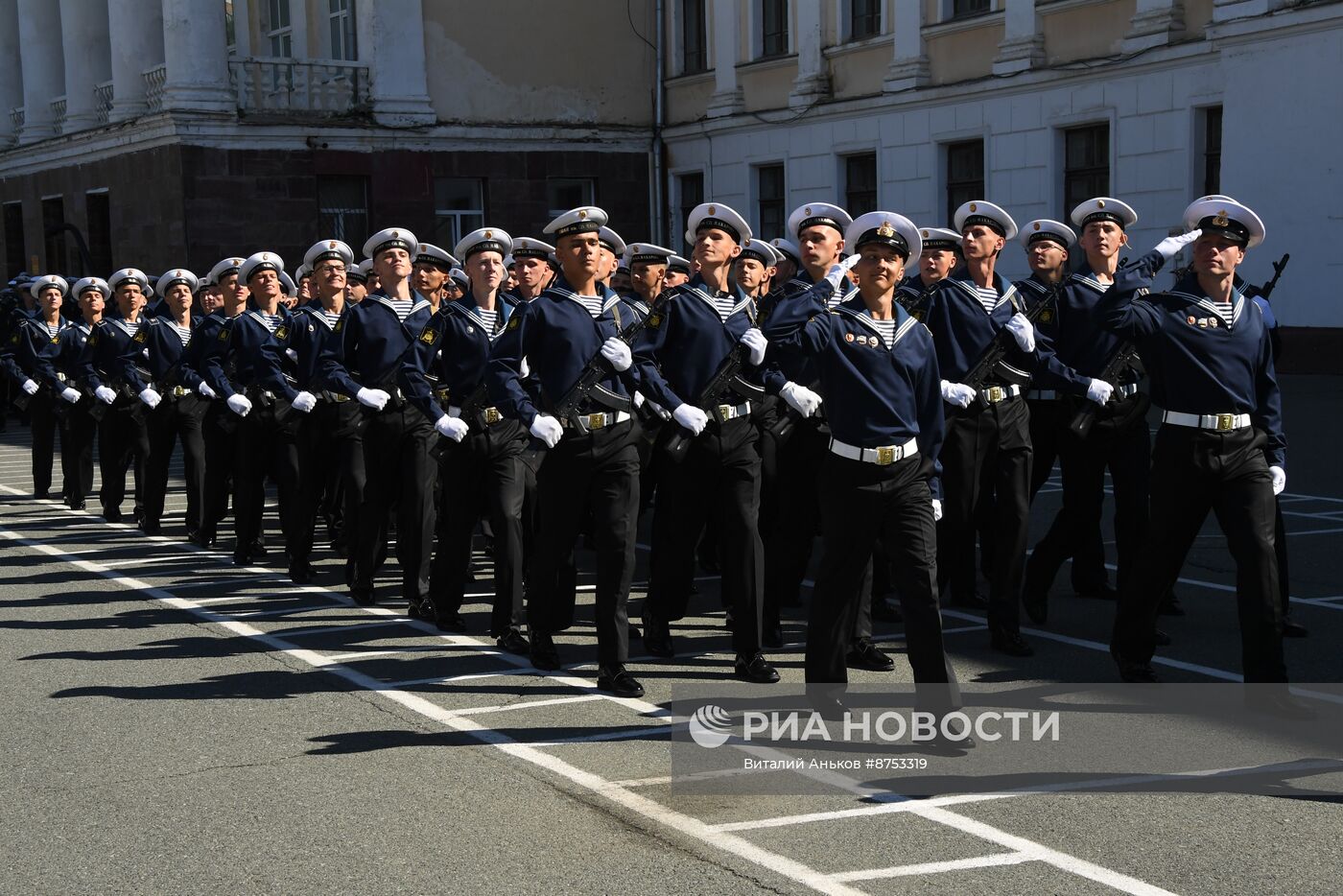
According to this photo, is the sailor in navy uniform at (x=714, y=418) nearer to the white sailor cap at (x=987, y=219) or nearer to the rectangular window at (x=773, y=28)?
the white sailor cap at (x=987, y=219)

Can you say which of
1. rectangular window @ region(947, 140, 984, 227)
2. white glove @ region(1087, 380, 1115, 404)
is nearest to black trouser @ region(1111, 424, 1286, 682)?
white glove @ region(1087, 380, 1115, 404)

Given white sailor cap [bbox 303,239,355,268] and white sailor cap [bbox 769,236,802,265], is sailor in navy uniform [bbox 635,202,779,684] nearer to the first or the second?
white sailor cap [bbox 769,236,802,265]

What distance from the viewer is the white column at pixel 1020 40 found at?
2519cm

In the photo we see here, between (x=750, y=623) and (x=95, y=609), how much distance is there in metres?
4.36

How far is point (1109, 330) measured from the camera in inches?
308

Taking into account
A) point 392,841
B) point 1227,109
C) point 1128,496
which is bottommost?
point 392,841

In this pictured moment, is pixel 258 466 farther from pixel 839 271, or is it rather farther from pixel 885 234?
pixel 885 234

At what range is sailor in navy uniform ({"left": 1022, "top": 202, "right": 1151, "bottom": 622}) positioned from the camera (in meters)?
9.29

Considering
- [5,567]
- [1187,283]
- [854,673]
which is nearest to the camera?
[1187,283]

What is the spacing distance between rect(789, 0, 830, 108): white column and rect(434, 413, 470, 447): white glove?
21357 millimetres

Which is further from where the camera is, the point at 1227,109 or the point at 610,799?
the point at 1227,109

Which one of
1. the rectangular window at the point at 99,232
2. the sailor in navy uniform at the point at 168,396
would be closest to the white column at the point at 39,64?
the rectangular window at the point at 99,232

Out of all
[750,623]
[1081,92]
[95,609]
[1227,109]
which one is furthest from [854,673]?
[1081,92]

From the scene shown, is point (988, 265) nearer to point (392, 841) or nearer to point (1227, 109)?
point (392, 841)
